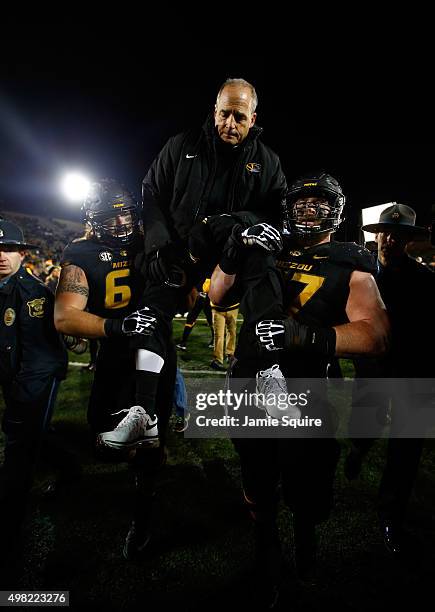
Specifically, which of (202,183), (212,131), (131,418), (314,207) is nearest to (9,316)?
(131,418)

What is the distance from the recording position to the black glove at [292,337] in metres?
2.15

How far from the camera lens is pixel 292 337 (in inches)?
85.4

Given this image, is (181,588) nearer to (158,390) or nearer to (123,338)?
(158,390)

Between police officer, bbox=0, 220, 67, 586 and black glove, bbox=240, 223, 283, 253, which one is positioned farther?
police officer, bbox=0, 220, 67, 586

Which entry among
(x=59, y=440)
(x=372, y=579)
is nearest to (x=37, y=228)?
(x=59, y=440)

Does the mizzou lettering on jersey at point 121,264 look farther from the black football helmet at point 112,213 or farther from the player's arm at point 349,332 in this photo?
the player's arm at point 349,332

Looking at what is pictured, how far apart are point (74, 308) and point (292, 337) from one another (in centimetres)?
178

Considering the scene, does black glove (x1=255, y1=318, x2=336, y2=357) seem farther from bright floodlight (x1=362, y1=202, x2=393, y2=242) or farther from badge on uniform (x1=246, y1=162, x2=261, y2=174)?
bright floodlight (x1=362, y1=202, x2=393, y2=242)

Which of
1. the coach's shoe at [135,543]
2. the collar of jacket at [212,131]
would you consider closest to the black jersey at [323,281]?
the collar of jacket at [212,131]

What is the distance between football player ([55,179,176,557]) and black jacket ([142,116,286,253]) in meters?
0.40

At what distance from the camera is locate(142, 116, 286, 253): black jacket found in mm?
2785

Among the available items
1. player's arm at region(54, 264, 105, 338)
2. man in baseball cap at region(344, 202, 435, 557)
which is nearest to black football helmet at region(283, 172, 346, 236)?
man in baseball cap at region(344, 202, 435, 557)

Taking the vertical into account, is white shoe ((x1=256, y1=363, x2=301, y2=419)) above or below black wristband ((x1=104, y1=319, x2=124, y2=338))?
below

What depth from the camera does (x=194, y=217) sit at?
2.84m
